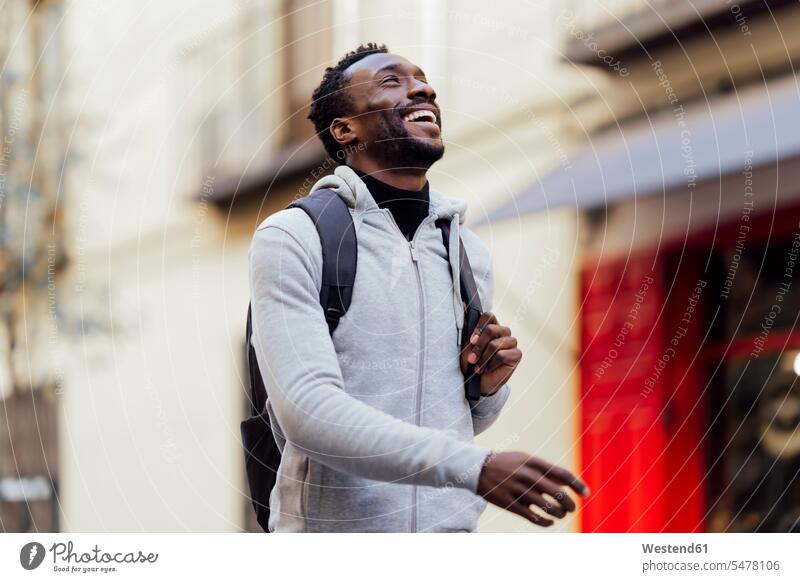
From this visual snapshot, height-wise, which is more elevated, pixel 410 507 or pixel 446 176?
pixel 446 176

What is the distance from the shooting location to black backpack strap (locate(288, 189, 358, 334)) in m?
1.15

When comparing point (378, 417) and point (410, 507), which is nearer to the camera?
point (378, 417)

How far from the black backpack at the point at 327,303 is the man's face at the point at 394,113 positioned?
7cm

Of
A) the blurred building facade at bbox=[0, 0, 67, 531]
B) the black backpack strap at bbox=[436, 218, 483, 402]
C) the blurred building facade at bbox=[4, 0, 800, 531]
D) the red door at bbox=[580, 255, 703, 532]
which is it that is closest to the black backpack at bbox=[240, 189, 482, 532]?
the black backpack strap at bbox=[436, 218, 483, 402]

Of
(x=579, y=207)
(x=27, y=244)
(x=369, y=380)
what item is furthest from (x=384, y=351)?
(x=27, y=244)

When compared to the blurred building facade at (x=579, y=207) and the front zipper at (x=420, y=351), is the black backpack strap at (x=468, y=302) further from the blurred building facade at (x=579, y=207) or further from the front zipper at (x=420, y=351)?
the blurred building facade at (x=579, y=207)

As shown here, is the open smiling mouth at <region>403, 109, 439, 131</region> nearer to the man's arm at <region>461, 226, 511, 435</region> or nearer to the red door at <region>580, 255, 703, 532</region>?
the man's arm at <region>461, 226, 511, 435</region>

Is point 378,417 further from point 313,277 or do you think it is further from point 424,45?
point 424,45

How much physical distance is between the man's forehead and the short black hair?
0.02m

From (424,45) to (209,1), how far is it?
0.75m

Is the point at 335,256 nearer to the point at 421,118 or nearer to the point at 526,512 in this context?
the point at 421,118

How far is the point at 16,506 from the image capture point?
2.76 meters
